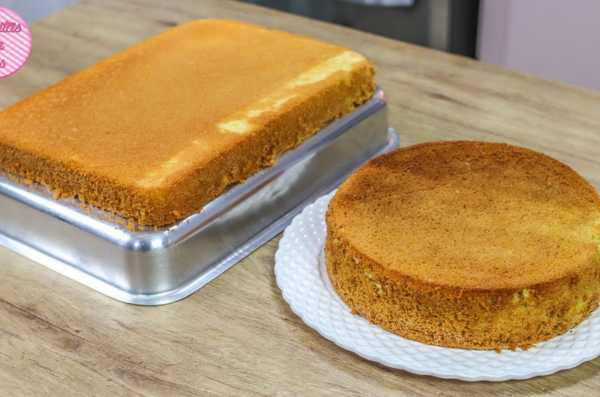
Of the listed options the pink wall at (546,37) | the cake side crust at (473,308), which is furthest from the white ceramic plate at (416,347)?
the pink wall at (546,37)

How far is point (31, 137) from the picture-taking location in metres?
0.99

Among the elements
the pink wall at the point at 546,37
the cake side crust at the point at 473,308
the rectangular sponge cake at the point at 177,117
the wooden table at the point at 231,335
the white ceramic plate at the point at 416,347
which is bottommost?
the pink wall at the point at 546,37

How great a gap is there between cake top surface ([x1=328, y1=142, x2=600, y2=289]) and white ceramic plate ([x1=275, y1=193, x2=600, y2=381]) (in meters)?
0.06

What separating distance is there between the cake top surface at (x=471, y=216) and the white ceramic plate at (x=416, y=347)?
0.06 meters

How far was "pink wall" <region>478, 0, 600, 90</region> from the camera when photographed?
80.7 inches

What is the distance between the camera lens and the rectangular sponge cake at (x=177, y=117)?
→ 3.03 feet

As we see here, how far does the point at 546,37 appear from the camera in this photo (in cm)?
211

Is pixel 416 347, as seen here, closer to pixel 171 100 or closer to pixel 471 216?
pixel 471 216

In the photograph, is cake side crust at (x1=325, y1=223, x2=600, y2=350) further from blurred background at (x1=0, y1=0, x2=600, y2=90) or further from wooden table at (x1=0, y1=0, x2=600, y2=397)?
blurred background at (x1=0, y1=0, x2=600, y2=90)

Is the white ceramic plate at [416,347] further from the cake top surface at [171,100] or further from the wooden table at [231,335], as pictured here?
the cake top surface at [171,100]

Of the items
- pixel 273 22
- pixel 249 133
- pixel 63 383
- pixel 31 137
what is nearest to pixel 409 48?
pixel 273 22

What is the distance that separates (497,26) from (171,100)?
128 cm

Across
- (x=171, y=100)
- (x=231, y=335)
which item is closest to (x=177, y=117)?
(x=171, y=100)

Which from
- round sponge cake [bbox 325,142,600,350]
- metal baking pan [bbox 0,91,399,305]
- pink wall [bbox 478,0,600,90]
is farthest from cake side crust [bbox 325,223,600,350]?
pink wall [bbox 478,0,600,90]
